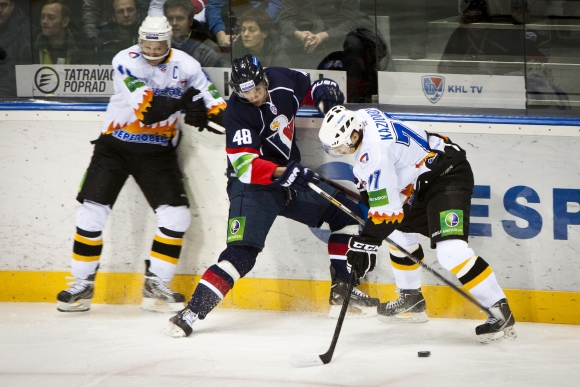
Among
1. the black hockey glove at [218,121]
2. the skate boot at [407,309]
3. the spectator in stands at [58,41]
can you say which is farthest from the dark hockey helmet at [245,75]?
the skate boot at [407,309]

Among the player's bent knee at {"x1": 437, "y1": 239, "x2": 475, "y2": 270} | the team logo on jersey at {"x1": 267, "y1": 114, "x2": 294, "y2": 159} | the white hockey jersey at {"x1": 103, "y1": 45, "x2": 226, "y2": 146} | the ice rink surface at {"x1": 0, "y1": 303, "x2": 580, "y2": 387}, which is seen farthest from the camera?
the white hockey jersey at {"x1": 103, "y1": 45, "x2": 226, "y2": 146}

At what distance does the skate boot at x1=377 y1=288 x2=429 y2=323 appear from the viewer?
3691 mm

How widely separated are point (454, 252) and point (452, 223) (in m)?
0.12

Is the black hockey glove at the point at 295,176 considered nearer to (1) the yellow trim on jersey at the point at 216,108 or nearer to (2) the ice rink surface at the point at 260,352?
(1) the yellow trim on jersey at the point at 216,108

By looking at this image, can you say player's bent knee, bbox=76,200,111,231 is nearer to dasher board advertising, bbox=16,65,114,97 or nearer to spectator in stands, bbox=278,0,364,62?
dasher board advertising, bbox=16,65,114,97

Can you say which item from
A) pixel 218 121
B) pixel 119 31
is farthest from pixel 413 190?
pixel 119 31

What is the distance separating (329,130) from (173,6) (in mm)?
1423

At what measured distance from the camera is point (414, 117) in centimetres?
378

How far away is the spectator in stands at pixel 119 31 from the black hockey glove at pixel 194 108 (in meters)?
0.56

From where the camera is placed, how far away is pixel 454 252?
128 inches

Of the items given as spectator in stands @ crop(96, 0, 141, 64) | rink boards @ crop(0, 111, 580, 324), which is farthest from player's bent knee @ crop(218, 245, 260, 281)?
spectator in stands @ crop(96, 0, 141, 64)

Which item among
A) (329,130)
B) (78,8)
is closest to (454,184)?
(329,130)

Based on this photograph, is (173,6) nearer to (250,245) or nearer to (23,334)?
(250,245)

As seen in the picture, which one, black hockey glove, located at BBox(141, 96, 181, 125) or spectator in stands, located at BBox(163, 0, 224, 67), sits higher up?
spectator in stands, located at BBox(163, 0, 224, 67)
